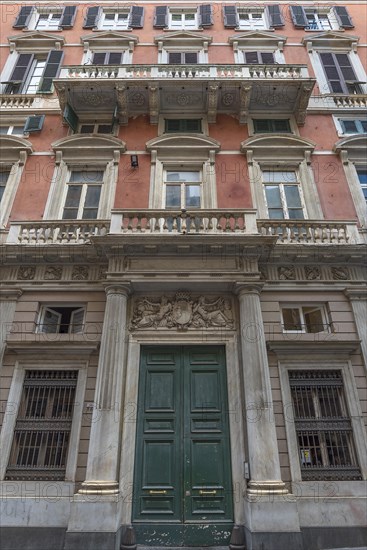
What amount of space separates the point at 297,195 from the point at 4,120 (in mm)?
10516

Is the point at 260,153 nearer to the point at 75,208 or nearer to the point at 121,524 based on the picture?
the point at 75,208

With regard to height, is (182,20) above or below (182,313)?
above

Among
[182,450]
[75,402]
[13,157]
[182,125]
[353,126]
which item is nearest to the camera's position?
[182,450]

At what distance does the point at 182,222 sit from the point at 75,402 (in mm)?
5051

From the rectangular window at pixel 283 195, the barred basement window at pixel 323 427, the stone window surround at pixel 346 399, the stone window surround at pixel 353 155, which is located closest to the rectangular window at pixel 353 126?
the stone window surround at pixel 353 155

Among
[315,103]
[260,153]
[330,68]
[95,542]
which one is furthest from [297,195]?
[95,542]

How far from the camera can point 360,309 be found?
29.8 ft

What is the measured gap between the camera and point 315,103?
13086mm

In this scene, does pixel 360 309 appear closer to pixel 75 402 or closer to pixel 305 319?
pixel 305 319

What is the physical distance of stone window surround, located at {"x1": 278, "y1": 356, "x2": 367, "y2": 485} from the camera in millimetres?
7668

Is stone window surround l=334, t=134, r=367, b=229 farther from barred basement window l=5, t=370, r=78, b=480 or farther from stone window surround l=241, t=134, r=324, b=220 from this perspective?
barred basement window l=5, t=370, r=78, b=480

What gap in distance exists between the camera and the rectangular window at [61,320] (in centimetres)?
926

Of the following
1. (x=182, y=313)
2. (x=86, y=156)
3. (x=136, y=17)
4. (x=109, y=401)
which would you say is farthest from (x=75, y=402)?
(x=136, y=17)

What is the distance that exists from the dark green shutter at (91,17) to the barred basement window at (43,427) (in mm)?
14905
